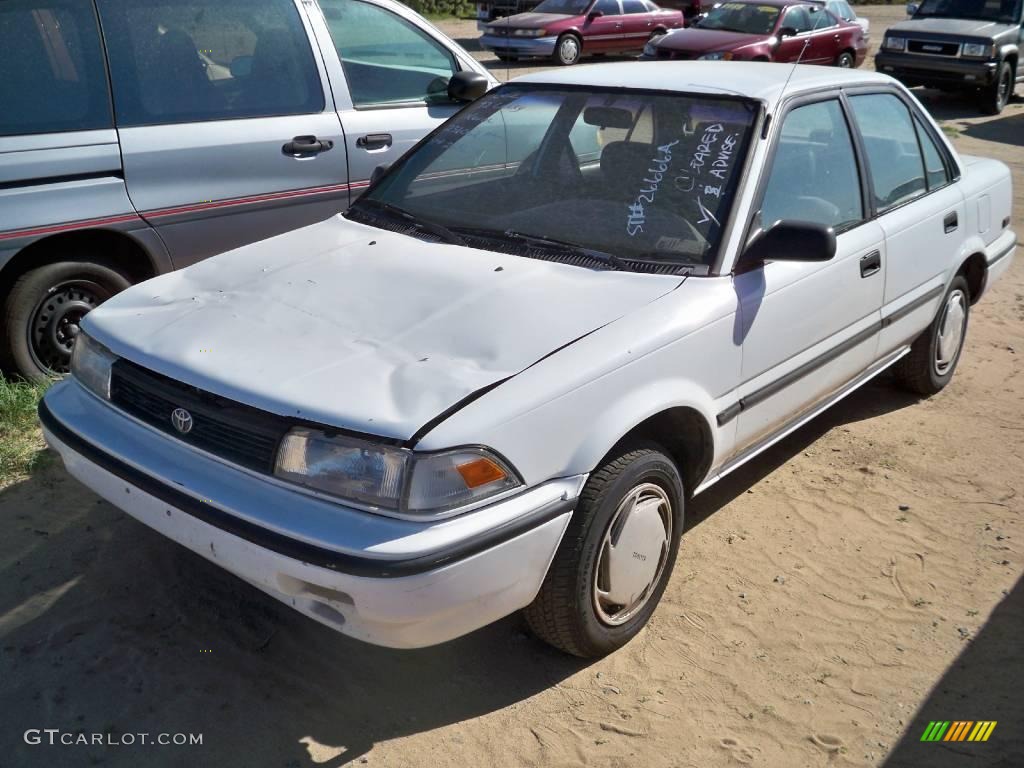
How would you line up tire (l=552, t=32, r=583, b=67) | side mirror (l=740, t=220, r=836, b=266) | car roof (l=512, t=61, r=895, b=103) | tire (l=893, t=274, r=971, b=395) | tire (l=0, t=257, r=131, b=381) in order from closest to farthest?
side mirror (l=740, t=220, r=836, b=266) < car roof (l=512, t=61, r=895, b=103) < tire (l=0, t=257, r=131, b=381) < tire (l=893, t=274, r=971, b=395) < tire (l=552, t=32, r=583, b=67)

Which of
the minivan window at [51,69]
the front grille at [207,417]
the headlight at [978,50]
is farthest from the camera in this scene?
the headlight at [978,50]

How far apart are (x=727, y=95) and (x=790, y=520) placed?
5.32 ft

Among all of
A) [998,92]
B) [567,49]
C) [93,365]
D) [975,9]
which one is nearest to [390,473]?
[93,365]

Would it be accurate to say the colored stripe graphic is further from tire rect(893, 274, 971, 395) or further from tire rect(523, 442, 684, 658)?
tire rect(893, 274, 971, 395)

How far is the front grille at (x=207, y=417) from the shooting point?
264cm

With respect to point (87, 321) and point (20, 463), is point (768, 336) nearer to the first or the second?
point (87, 321)

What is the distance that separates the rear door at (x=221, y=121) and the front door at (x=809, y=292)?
8.24ft

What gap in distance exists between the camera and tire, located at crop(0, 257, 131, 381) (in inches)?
176

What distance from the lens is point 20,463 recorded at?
416cm

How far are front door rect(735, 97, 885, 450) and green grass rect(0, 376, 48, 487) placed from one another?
2.84m

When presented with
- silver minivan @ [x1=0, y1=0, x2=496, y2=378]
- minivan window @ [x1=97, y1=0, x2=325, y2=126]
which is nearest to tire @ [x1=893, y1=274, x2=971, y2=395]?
silver minivan @ [x1=0, y1=0, x2=496, y2=378]

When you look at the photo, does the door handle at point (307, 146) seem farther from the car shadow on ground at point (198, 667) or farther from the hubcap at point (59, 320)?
the car shadow on ground at point (198, 667)

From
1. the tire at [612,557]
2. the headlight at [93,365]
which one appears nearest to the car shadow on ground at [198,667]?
the tire at [612,557]

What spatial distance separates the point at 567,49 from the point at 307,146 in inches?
579
